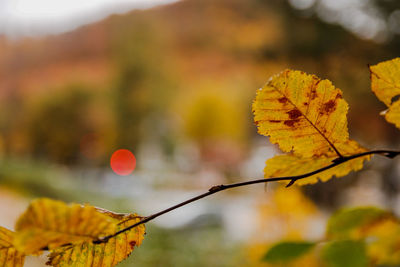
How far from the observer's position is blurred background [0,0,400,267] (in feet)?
10.8

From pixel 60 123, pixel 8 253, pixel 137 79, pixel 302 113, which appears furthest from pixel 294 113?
pixel 137 79

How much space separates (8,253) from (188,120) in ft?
37.8

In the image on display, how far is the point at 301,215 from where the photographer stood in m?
2.41

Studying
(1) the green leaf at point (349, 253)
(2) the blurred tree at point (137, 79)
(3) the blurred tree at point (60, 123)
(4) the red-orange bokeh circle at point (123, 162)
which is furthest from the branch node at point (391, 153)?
(4) the red-orange bokeh circle at point (123, 162)

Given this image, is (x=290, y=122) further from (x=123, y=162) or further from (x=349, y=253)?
(x=123, y=162)

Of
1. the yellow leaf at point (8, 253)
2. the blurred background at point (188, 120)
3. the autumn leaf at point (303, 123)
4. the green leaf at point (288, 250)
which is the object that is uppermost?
the blurred background at point (188, 120)

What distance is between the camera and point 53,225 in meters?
0.11

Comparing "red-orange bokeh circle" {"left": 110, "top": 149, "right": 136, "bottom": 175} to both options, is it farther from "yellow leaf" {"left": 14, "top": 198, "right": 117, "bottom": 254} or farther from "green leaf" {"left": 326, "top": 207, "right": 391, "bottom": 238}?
"yellow leaf" {"left": 14, "top": 198, "right": 117, "bottom": 254}

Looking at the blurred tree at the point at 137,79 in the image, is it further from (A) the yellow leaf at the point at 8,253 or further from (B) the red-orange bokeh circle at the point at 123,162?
(A) the yellow leaf at the point at 8,253

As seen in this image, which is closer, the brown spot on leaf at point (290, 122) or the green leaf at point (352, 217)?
the brown spot on leaf at point (290, 122)

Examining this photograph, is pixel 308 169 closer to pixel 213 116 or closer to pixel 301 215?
pixel 301 215

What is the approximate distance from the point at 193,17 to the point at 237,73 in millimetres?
3649

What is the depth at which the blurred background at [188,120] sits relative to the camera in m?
3.28

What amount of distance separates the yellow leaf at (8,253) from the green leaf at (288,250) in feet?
0.60
